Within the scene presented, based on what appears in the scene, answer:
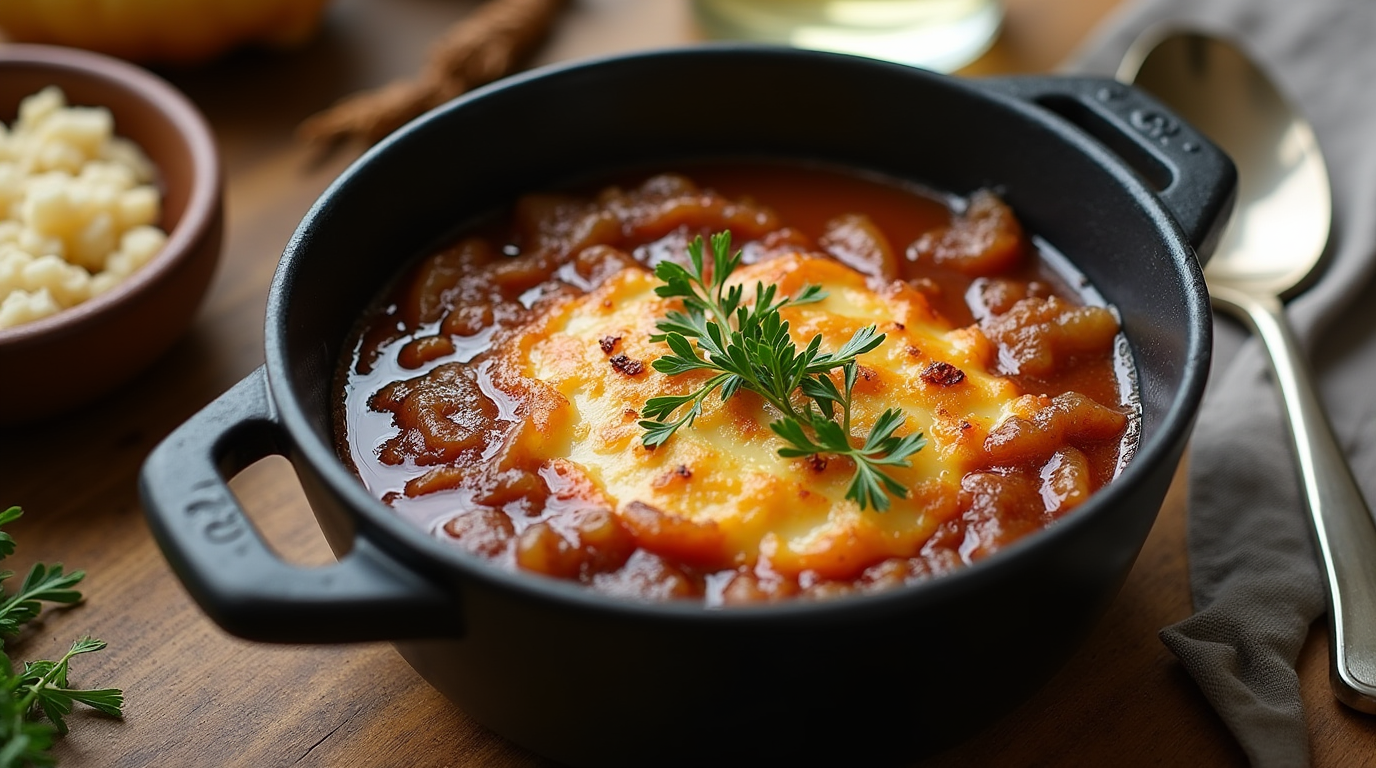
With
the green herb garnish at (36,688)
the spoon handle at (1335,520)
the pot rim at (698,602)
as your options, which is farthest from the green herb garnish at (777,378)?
the green herb garnish at (36,688)

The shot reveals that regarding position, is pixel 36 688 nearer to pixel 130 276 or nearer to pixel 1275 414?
pixel 130 276

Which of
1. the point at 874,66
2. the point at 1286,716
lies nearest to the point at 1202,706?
the point at 1286,716

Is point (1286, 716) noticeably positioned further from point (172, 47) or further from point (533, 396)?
point (172, 47)

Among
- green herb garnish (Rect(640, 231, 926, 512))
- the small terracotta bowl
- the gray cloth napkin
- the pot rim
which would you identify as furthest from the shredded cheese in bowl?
the gray cloth napkin

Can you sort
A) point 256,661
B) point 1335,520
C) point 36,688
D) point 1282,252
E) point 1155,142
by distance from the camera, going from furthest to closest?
point 1282,252, point 1155,142, point 1335,520, point 256,661, point 36,688

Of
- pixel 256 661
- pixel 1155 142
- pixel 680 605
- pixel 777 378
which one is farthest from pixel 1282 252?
pixel 256 661

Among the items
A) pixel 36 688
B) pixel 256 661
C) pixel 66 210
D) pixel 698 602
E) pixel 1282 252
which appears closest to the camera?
pixel 698 602
